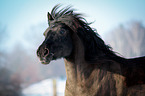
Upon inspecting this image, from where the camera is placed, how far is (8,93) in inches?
192

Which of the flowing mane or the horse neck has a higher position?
the flowing mane

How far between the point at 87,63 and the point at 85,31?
0.28 metres

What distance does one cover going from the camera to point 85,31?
1.14 m

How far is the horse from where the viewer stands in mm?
986

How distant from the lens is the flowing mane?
109 cm

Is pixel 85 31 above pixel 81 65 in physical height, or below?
above

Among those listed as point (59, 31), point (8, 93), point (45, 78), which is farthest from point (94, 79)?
point (45, 78)

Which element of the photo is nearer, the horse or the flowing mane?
the horse

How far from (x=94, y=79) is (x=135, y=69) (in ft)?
1.10

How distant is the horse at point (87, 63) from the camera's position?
38.8 inches

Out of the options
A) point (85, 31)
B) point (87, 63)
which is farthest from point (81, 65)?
point (85, 31)

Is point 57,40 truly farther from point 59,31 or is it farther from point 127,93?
point 127,93

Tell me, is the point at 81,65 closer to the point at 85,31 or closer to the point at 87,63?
the point at 87,63

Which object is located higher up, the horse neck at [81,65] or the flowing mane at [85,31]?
the flowing mane at [85,31]
